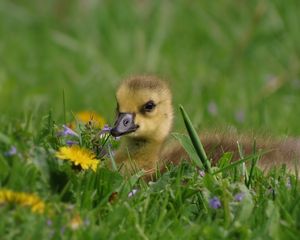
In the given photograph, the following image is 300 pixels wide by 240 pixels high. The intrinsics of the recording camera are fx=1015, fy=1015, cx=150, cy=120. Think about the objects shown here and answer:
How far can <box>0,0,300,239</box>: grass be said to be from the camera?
311cm

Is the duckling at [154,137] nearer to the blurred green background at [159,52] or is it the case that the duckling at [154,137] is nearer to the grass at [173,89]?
the grass at [173,89]

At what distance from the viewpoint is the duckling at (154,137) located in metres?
3.93

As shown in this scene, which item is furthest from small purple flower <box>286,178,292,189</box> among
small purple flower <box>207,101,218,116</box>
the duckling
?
small purple flower <box>207,101,218,116</box>

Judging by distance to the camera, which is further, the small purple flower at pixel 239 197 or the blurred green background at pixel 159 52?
the blurred green background at pixel 159 52

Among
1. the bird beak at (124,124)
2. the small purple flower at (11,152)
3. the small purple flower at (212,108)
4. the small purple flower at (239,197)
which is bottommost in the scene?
the small purple flower at (212,108)

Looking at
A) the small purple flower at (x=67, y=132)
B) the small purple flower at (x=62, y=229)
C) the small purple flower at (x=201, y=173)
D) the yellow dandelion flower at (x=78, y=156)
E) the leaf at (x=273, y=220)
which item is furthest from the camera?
the small purple flower at (x=67, y=132)

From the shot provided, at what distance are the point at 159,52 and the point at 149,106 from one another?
3.32 meters

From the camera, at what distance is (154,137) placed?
4238mm

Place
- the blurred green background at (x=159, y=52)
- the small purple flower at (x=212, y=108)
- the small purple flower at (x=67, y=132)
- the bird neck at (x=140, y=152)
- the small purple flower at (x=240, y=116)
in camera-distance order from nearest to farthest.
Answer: the small purple flower at (x=67, y=132), the bird neck at (x=140, y=152), the small purple flower at (x=240, y=116), the small purple flower at (x=212, y=108), the blurred green background at (x=159, y=52)

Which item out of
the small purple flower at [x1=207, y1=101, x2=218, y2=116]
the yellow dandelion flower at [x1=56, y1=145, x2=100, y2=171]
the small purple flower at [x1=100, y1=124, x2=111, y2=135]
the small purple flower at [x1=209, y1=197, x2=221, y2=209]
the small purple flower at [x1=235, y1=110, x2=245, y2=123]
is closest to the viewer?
the small purple flower at [x1=209, y1=197, x2=221, y2=209]

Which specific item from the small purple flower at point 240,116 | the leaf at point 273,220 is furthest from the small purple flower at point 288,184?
the small purple flower at point 240,116

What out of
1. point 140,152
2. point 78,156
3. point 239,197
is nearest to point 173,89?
point 140,152

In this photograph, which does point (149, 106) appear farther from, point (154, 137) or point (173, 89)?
point (173, 89)

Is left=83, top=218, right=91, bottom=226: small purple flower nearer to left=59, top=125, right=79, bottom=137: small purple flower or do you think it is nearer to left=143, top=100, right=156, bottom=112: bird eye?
left=59, top=125, right=79, bottom=137: small purple flower
